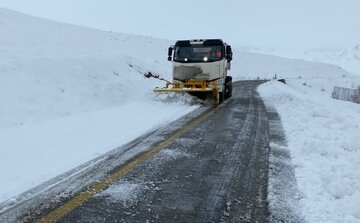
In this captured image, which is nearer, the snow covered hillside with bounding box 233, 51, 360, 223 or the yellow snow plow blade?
the snow covered hillside with bounding box 233, 51, 360, 223

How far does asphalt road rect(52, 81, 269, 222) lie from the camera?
4508 millimetres

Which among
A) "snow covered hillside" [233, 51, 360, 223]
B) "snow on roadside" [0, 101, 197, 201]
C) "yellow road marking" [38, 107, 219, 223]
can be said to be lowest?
"snow on roadside" [0, 101, 197, 201]

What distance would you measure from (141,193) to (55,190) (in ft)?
3.82

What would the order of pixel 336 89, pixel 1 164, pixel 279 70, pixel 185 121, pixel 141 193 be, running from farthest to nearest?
pixel 279 70 < pixel 336 89 < pixel 185 121 < pixel 1 164 < pixel 141 193

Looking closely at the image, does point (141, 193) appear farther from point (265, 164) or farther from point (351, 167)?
point (351, 167)

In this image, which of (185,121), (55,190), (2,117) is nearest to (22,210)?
(55,190)

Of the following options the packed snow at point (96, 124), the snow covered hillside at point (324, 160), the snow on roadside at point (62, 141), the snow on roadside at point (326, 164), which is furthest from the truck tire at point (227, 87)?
the snow on roadside at point (326, 164)

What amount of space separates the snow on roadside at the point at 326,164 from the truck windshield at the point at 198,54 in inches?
223

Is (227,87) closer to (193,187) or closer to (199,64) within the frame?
(199,64)

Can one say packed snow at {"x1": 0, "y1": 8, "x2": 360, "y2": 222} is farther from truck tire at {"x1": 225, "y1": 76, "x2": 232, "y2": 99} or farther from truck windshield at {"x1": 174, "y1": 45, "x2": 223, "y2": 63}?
truck tire at {"x1": 225, "y1": 76, "x2": 232, "y2": 99}

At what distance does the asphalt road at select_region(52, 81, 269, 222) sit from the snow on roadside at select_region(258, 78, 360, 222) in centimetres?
56

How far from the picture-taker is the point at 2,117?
10.0 metres

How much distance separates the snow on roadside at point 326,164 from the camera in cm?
455

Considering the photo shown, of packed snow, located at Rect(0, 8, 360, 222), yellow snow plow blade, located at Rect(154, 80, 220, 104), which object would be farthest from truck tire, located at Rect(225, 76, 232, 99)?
packed snow, located at Rect(0, 8, 360, 222)
